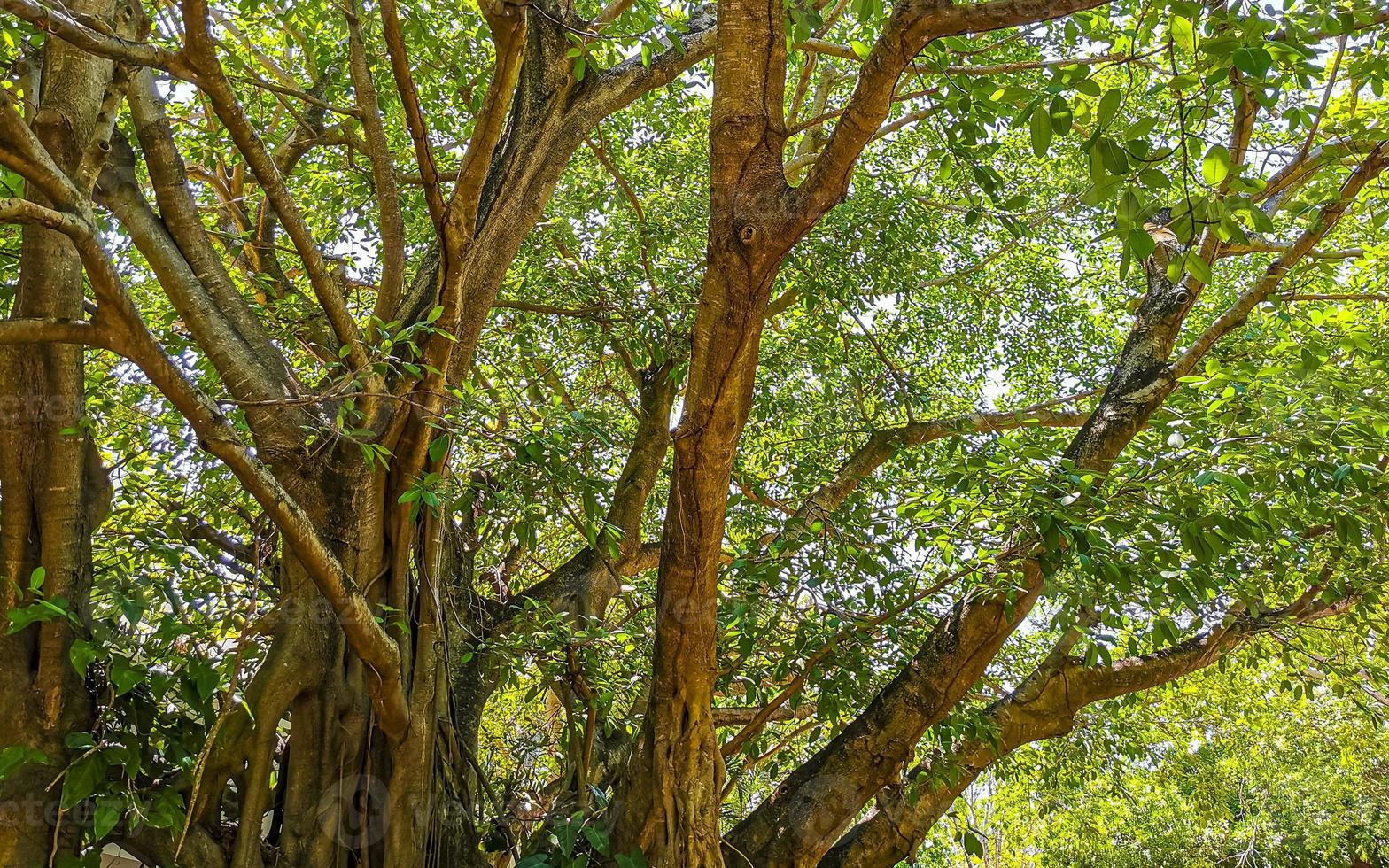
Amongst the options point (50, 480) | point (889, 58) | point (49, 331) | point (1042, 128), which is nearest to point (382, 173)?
point (49, 331)

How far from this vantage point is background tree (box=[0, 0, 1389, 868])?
2363mm

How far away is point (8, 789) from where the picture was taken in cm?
256

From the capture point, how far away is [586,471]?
2.99 meters

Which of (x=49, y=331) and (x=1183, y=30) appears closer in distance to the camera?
(x=1183, y=30)

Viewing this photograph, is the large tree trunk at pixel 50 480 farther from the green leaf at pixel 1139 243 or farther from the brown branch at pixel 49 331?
the green leaf at pixel 1139 243

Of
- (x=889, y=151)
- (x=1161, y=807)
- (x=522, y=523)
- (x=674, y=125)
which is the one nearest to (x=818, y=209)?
(x=522, y=523)

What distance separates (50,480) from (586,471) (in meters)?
1.57

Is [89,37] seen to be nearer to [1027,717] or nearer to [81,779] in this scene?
[81,779]

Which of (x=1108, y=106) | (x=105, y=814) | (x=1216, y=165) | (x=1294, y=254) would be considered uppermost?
(x=1294, y=254)

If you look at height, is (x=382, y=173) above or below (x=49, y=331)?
A: above

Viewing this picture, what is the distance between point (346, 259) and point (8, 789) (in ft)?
10.8

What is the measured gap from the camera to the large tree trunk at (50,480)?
105 inches

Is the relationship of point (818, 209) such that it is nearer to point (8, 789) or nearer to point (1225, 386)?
point (1225, 386)

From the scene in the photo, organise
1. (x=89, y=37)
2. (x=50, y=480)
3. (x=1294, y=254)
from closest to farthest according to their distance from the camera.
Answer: (x=89, y=37), (x=50, y=480), (x=1294, y=254)
